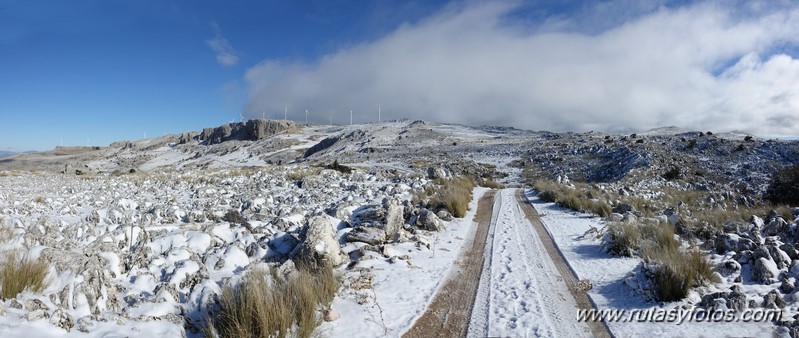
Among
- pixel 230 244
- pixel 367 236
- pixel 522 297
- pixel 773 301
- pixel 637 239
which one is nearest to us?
pixel 773 301

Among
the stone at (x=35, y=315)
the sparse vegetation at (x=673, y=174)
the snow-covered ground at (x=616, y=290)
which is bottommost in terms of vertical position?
the snow-covered ground at (x=616, y=290)

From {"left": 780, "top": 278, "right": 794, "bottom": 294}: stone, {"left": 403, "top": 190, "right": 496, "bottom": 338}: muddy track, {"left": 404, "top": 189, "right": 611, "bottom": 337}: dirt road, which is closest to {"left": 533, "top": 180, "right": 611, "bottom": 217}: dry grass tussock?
{"left": 404, "top": 189, "right": 611, "bottom": 337}: dirt road

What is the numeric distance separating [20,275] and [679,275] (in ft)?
28.9

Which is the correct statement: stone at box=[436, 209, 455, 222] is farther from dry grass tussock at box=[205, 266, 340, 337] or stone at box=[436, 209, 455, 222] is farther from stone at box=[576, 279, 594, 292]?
dry grass tussock at box=[205, 266, 340, 337]

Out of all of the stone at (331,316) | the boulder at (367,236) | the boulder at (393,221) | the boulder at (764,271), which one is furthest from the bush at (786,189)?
the stone at (331,316)

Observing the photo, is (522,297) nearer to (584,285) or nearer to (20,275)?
(584,285)

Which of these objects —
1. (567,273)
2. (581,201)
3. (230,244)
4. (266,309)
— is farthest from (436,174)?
(266,309)

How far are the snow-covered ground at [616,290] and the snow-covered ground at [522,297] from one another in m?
0.44

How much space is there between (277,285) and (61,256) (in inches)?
110

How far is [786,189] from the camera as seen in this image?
55.2 feet

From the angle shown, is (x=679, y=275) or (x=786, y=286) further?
(x=679, y=275)

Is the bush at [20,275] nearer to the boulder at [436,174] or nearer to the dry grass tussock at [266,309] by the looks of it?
the dry grass tussock at [266,309]

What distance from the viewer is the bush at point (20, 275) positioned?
4.07 metres

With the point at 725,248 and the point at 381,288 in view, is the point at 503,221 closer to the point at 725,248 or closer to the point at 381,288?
the point at 725,248
